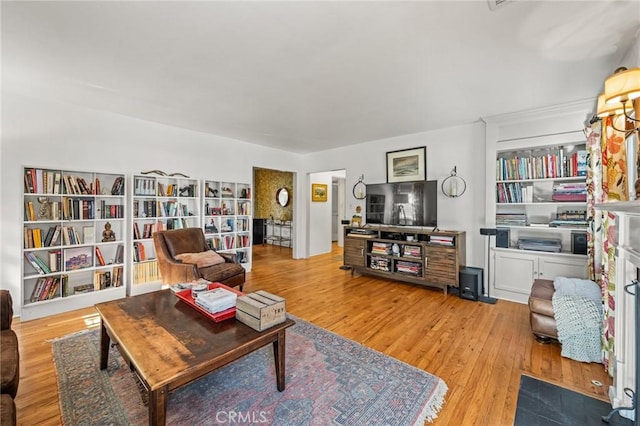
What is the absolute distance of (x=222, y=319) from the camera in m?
1.75

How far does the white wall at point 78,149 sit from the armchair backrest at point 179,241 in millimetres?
1071

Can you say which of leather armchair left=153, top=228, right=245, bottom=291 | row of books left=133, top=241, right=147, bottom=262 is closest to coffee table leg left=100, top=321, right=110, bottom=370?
leather armchair left=153, top=228, right=245, bottom=291

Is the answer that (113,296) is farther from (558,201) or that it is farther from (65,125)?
(558,201)

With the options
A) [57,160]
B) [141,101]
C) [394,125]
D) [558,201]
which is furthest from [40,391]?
[558,201]

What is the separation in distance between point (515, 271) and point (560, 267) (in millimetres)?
438

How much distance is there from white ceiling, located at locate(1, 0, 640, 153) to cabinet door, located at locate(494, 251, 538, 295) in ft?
6.01

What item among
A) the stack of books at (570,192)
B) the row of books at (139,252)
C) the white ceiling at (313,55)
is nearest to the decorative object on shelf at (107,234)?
the row of books at (139,252)

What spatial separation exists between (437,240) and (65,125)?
4.90 metres

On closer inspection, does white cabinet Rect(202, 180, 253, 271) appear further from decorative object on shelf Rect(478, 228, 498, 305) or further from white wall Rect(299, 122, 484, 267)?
decorative object on shelf Rect(478, 228, 498, 305)

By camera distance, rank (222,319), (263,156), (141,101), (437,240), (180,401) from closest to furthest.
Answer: (180,401)
(222,319)
(141,101)
(437,240)
(263,156)

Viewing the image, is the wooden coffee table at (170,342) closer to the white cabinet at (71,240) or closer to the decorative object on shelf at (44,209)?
the white cabinet at (71,240)

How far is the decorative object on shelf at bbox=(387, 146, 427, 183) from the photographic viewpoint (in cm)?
429

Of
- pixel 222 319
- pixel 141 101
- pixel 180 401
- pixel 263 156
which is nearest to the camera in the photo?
pixel 180 401

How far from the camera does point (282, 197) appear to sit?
7.62m
